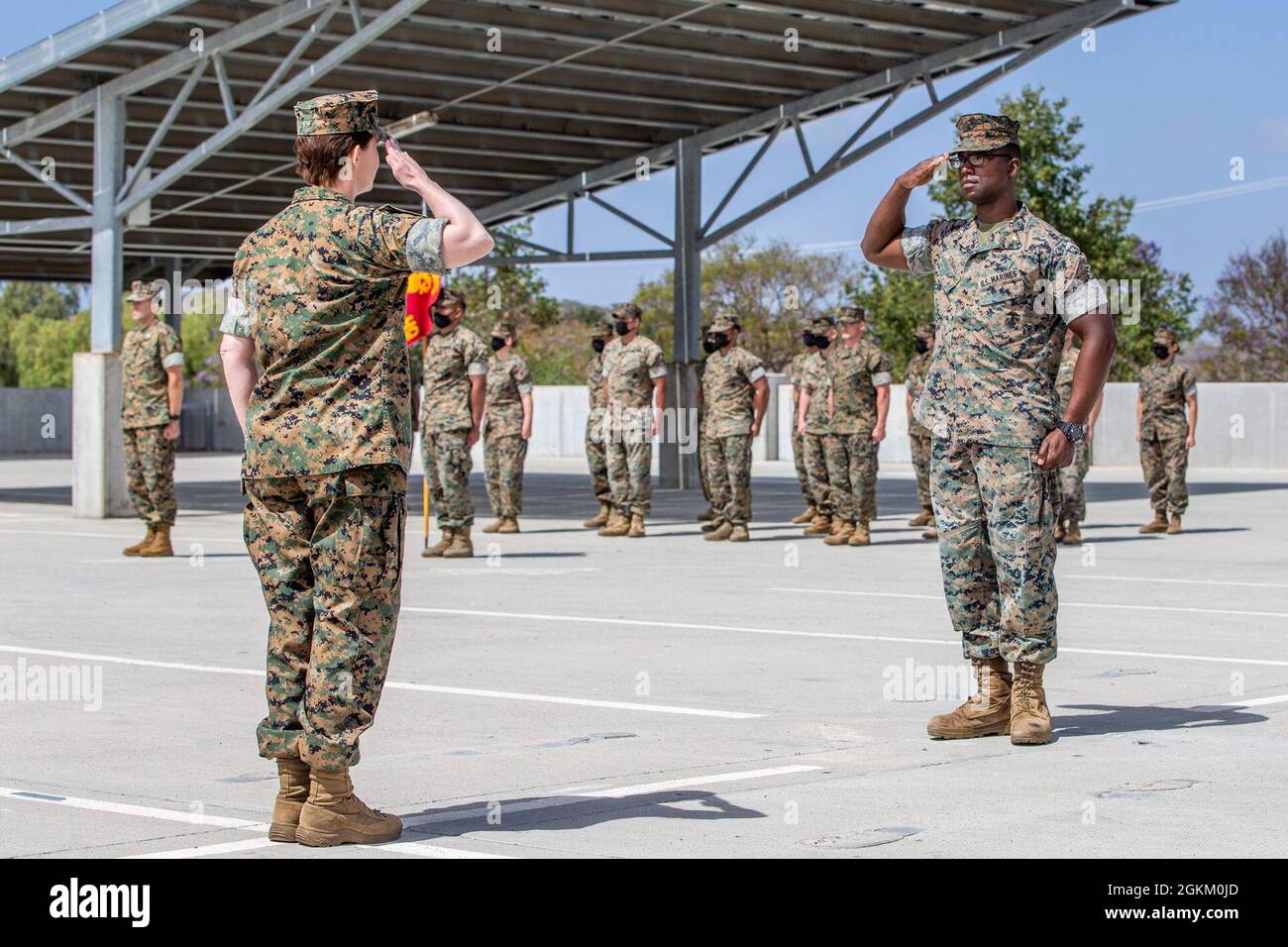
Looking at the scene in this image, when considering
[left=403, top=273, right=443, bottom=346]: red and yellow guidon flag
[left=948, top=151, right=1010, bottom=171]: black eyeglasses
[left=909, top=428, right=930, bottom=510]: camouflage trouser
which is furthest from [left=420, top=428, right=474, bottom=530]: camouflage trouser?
[left=948, top=151, right=1010, bottom=171]: black eyeglasses

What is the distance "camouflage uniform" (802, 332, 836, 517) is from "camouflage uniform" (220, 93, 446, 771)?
12.8m

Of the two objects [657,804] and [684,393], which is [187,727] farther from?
[684,393]

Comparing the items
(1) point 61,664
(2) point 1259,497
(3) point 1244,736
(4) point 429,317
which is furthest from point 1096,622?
(2) point 1259,497

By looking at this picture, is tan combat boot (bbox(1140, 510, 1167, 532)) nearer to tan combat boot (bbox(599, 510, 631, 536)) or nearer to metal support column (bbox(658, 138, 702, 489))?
tan combat boot (bbox(599, 510, 631, 536))

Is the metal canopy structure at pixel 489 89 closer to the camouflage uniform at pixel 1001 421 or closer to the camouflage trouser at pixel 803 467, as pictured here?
the camouflage trouser at pixel 803 467

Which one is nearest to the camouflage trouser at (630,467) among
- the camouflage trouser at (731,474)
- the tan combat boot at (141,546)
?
the camouflage trouser at (731,474)

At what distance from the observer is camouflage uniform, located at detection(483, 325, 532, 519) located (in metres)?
19.5

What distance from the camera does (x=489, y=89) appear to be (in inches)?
969

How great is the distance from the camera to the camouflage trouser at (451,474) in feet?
53.7

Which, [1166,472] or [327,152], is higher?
[327,152]

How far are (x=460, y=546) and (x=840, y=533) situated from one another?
3664mm

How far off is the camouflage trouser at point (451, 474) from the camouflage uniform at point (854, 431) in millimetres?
3589

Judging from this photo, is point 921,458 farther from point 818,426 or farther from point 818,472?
point 818,426

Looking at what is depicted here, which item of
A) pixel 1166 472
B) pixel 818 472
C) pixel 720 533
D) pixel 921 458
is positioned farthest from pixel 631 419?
pixel 1166 472
